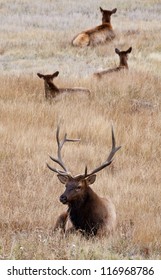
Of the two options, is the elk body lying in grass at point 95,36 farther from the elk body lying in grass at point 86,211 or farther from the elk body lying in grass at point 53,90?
the elk body lying in grass at point 86,211

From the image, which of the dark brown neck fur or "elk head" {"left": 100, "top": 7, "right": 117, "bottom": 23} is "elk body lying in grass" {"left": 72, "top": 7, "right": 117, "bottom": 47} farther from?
the dark brown neck fur

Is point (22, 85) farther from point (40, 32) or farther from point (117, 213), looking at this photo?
point (40, 32)

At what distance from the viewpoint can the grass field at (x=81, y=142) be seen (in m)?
7.07

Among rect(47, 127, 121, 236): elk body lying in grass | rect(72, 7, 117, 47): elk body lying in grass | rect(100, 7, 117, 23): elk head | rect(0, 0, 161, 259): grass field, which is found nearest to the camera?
rect(0, 0, 161, 259): grass field

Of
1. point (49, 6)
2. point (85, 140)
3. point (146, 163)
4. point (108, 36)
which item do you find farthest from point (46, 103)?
point (49, 6)

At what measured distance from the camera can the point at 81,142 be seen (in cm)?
1226

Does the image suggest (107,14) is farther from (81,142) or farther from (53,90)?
(81,142)

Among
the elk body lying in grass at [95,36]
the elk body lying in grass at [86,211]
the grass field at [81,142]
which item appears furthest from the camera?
the elk body lying in grass at [95,36]

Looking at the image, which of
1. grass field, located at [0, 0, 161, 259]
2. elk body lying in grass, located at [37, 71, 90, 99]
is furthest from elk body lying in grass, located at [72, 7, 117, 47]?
elk body lying in grass, located at [37, 71, 90, 99]

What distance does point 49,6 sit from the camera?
3856cm

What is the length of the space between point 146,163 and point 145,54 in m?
11.6

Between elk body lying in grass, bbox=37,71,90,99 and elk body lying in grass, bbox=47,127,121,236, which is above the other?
elk body lying in grass, bbox=37,71,90,99

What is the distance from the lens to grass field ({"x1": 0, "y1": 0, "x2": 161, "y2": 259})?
7066 mm

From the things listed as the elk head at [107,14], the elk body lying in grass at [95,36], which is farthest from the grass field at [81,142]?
the elk head at [107,14]
